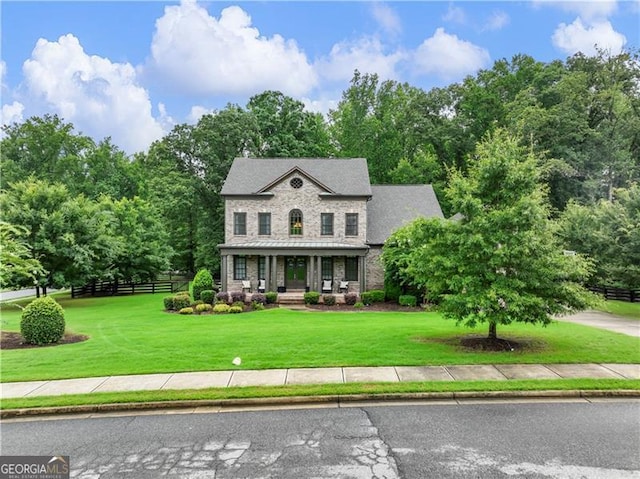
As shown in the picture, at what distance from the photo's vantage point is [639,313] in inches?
845

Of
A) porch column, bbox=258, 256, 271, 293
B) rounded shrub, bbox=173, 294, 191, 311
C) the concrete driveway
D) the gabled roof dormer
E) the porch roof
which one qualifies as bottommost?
the concrete driveway

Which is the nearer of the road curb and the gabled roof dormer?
the road curb

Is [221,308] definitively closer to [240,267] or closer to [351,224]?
[240,267]

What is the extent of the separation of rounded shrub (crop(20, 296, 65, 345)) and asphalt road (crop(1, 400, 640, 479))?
6.56 meters

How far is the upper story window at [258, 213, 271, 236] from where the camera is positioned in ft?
93.4

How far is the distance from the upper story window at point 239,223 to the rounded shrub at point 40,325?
51.6ft

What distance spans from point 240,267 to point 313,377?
20204mm

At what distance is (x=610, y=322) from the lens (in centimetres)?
1798

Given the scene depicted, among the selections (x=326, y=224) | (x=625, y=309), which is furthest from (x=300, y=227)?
(x=625, y=309)

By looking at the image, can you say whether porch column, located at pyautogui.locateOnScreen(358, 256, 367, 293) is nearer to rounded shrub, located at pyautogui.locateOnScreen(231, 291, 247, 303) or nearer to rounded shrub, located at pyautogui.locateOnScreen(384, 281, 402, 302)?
rounded shrub, located at pyautogui.locateOnScreen(384, 281, 402, 302)

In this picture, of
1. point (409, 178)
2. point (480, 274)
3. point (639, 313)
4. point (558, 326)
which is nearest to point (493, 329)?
point (480, 274)

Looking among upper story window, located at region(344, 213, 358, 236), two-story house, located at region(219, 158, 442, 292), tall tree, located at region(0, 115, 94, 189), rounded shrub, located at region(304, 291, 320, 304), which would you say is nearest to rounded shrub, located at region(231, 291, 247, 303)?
two-story house, located at region(219, 158, 442, 292)

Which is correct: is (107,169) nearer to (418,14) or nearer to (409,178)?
(409,178)

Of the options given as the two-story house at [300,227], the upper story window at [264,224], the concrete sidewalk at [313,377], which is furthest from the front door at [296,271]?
the concrete sidewalk at [313,377]
